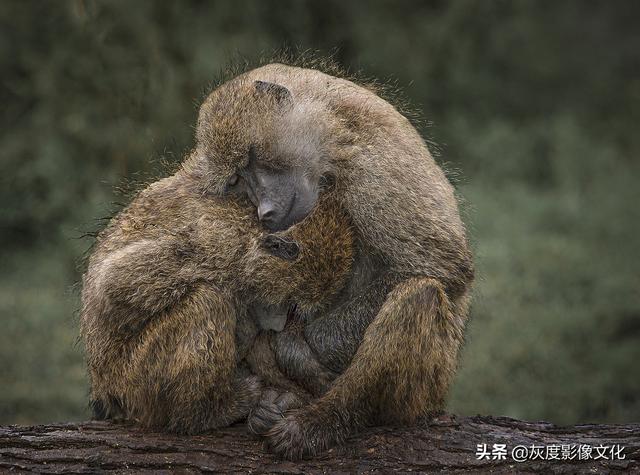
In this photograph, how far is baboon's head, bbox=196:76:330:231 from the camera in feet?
14.8

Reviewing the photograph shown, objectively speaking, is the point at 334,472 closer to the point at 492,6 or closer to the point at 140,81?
the point at 140,81

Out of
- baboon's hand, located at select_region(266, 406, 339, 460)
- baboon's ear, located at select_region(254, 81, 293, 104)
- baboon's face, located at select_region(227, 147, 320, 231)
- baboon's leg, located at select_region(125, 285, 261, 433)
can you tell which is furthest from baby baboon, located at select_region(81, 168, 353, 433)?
baboon's ear, located at select_region(254, 81, 293, 104)

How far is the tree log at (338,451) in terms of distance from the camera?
3906 mm

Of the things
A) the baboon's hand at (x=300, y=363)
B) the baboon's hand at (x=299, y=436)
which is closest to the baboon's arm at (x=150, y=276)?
the baboon's hand at (x=300, y=363)

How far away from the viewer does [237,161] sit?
450 centimetres

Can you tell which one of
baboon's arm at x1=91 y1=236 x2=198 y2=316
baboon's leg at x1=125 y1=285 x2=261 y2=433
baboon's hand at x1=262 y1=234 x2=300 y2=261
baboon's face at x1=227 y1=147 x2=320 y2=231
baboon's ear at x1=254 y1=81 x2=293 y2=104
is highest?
baboon's ear at x1=254 y1=81 x2=293 y2=104

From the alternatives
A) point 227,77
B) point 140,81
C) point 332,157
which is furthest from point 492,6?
point 332,157

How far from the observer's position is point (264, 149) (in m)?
4.53

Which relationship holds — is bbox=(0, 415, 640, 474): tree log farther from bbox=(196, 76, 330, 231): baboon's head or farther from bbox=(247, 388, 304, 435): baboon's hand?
bbox=(196, 76, 330, 231): baboon's head

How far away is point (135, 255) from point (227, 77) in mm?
1618

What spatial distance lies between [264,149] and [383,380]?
1.33 meters

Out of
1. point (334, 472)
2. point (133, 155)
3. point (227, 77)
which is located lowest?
point (334, 472)

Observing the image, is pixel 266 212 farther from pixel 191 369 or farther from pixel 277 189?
pixel 191 369

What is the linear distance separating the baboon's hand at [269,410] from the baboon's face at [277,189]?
80cm
